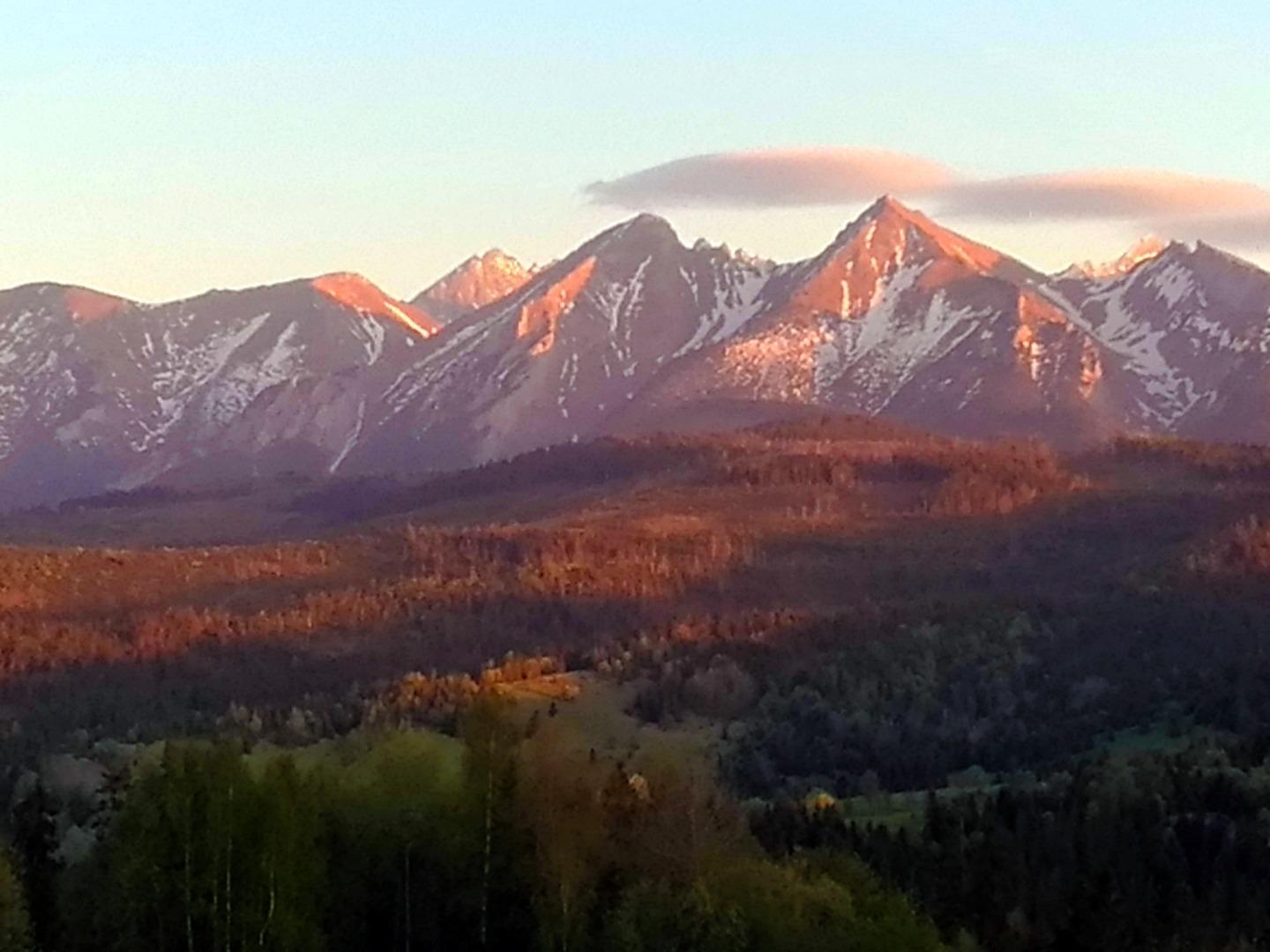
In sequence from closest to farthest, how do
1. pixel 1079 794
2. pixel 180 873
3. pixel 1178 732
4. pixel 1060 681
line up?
1. pixel 180 873
2. pixel 1079 794
3. pixel 1178 732
4. pixel 1060 681

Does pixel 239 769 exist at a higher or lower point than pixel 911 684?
higher

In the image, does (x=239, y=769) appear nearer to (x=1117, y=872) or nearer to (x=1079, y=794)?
(x=1117, y=872)

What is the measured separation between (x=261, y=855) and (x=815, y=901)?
55.1 ft

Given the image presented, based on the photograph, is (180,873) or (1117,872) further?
(1117,872)

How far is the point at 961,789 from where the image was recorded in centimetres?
13650

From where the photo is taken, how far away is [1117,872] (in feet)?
324

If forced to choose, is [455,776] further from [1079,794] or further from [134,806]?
[1079,794]

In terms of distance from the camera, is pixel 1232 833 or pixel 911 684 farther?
pixel 911 684

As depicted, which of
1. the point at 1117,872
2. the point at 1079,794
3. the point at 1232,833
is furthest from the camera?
the point at 1079,794

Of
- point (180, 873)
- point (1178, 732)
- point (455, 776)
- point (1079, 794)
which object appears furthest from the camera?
point (1178, 732)

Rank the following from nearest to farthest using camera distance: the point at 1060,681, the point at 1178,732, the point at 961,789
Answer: the point at 961,789, the point at 1178,732, the point at 1060,681

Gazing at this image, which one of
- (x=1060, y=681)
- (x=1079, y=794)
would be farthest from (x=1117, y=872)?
(x=1060, y=681)

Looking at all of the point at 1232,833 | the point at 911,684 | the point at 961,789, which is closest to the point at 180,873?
the point at 1232,833

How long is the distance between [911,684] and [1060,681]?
37.5 ft
